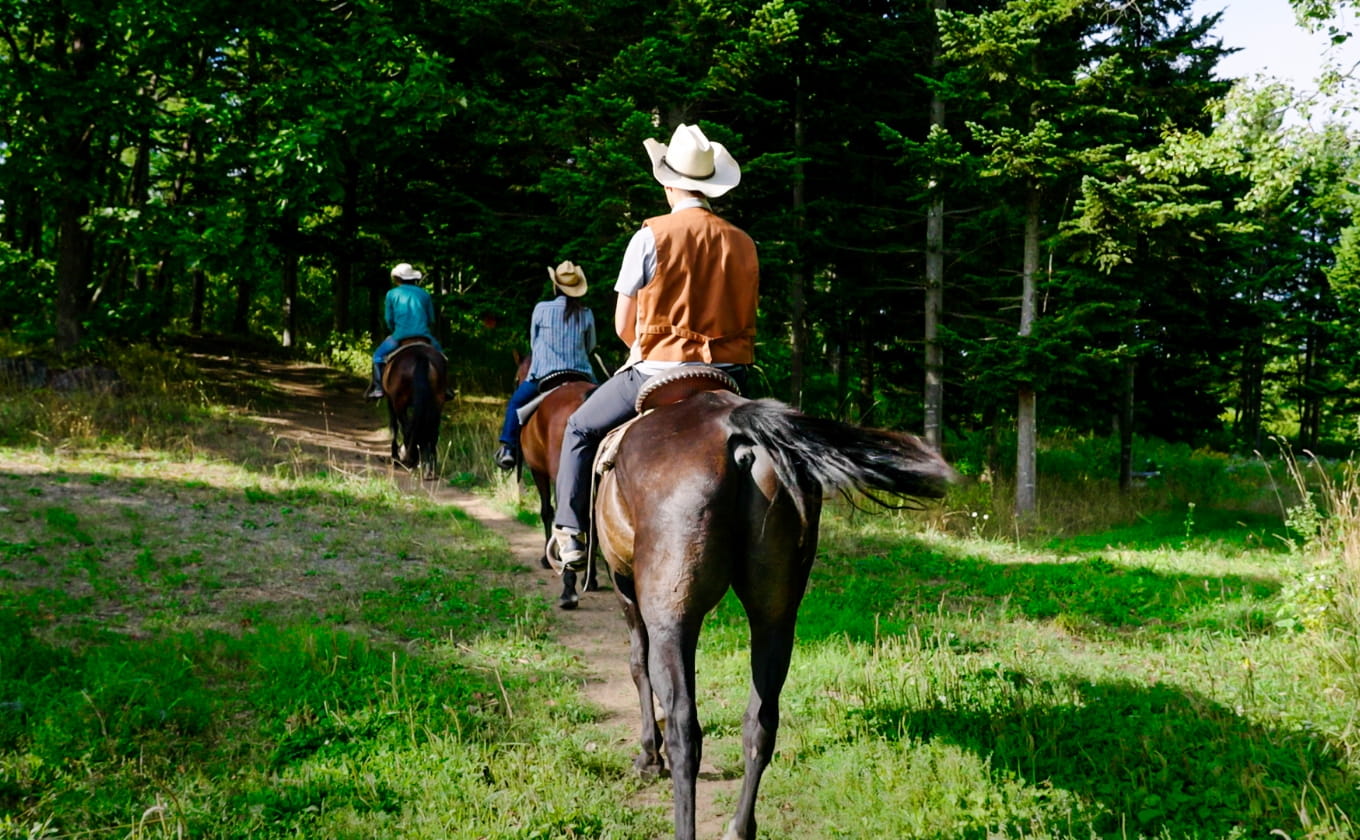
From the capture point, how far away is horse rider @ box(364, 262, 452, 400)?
12242mm

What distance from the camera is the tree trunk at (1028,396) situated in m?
12.3

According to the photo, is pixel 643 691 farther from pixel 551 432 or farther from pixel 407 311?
pixel 407 311

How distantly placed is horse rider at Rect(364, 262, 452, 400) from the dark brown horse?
9.27 m

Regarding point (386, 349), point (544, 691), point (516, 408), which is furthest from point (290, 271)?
point (544, 691)

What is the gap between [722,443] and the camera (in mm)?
3699

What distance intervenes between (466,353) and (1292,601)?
19781 millimetres

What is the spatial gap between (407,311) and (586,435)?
8.30 m

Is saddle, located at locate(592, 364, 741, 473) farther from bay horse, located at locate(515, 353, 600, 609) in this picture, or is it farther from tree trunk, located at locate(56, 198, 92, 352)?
tree trunk, located at locate(56, 198, 92, 352)

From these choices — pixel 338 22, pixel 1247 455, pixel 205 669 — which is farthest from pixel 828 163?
pixel 1247 455

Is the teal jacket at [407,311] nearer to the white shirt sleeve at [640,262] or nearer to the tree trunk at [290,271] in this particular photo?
the tree trunk at [290,271]

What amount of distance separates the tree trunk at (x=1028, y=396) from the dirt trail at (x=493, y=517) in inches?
278

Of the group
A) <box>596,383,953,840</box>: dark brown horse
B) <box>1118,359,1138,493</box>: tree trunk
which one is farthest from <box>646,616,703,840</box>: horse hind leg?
<box>1118,359,1138,493</box>: tree trunk

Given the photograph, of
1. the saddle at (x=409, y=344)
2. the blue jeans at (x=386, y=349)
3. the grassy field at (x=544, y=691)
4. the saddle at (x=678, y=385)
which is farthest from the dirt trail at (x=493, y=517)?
the saddle at (x=678, y=385)

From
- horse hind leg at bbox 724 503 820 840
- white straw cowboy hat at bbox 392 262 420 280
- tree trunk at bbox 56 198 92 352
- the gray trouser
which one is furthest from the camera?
tree trunk at bbox 56 198 92 352
